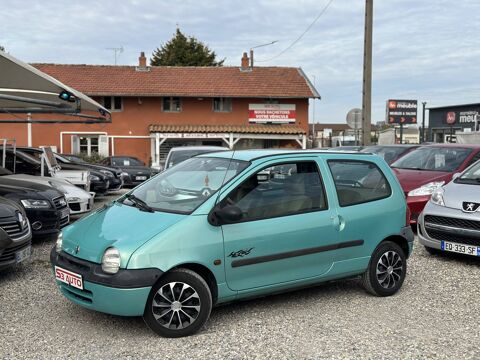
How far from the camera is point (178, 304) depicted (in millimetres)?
4055

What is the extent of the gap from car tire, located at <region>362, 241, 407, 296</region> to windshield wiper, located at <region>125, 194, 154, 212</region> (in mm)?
2367

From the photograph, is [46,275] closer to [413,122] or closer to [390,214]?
[390,214]

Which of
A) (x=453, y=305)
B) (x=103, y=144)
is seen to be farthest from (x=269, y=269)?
(x=103, y=144)

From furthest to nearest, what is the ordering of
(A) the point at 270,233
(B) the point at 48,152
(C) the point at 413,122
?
(C) the point at 413,122, (B) the point at 48,152, (A) the point at 270,233

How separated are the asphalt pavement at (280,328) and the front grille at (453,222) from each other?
86cm

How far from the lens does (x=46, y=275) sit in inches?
234

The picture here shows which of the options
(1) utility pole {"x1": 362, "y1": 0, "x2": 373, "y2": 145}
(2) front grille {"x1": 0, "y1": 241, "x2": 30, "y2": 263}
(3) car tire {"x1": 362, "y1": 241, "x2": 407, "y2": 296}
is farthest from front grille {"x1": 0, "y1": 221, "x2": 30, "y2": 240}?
(1) utility pole {"x1": 362, "y1": 0, "x2": 373, "y2": 145}

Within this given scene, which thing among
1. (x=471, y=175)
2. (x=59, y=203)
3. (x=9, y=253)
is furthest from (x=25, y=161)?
(x=471, y=175)

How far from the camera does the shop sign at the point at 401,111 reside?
3359cm

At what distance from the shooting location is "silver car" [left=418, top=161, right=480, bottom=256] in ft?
20.7

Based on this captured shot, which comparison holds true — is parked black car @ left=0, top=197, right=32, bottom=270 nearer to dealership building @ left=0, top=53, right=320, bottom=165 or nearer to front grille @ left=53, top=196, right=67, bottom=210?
front grille @ left=53, top=196, right=67, bottom=210

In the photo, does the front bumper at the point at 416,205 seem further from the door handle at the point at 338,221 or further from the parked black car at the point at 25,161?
the parked black car at the point at 25,161

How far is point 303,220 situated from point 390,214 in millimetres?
1224

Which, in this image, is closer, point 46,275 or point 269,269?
point 269,269
